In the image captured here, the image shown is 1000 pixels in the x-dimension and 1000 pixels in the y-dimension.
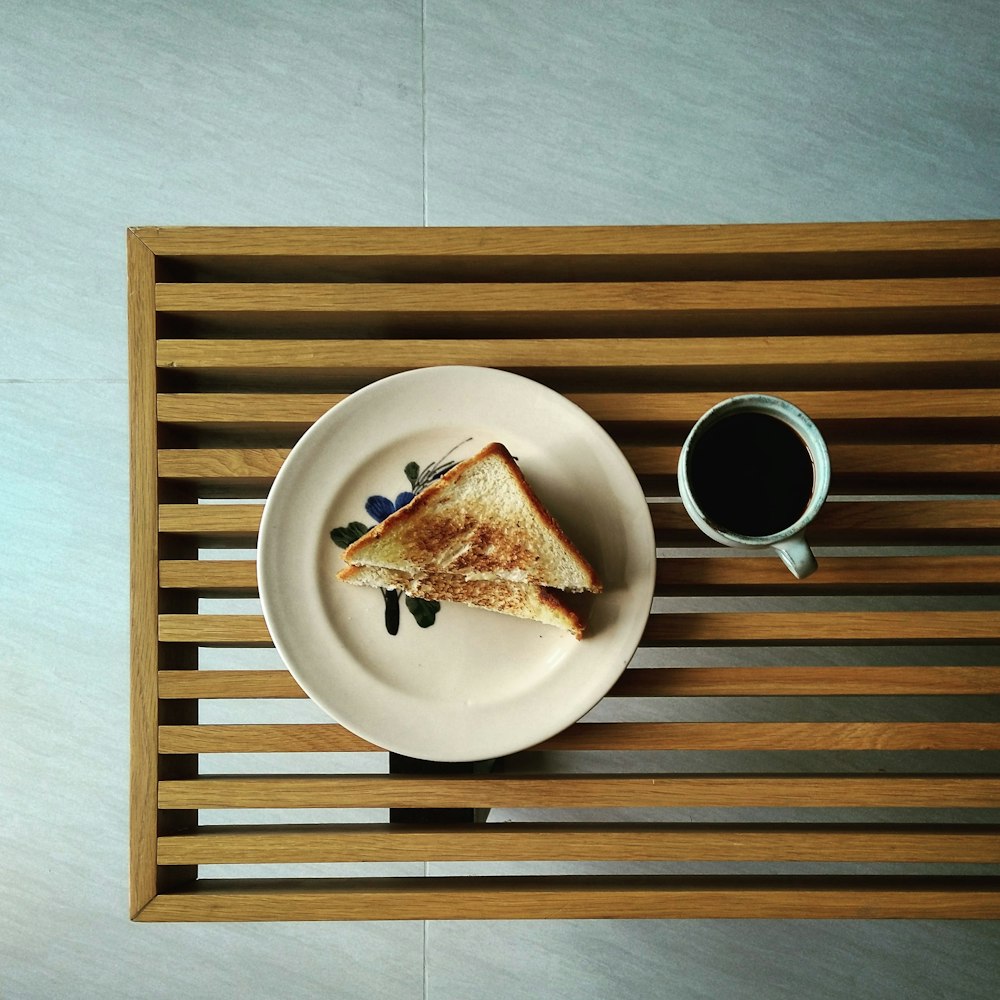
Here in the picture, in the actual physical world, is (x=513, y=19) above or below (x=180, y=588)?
above

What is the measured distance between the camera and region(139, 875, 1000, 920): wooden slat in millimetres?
665

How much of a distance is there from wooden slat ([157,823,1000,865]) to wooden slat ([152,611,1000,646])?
0.16 metres

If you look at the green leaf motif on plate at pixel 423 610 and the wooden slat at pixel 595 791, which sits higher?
the green leaf motif on plate at pixel 423 610

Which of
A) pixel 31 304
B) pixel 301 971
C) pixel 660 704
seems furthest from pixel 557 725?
pixel 31 304

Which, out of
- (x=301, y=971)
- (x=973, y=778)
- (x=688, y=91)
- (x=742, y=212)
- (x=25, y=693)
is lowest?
(x=301, y=971)

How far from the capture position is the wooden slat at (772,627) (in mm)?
678

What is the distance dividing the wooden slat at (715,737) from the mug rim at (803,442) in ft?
0.56

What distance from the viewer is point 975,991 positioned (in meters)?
1.12

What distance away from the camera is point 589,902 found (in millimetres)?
668

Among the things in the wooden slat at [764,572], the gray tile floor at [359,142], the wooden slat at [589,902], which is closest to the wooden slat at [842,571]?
the wooden slat at [764,572]

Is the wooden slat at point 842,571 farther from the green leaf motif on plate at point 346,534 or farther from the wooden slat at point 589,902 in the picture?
the wooden slat at point 589,902

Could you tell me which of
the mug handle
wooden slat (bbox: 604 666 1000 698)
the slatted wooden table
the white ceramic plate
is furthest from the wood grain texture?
the mug handle

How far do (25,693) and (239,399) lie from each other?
73 centimetres

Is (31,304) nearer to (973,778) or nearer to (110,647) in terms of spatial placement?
(110,647)
